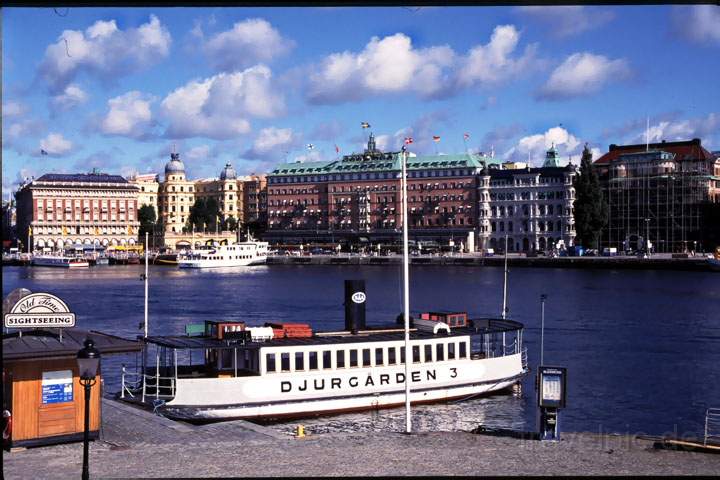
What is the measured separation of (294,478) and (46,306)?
23.0 ft

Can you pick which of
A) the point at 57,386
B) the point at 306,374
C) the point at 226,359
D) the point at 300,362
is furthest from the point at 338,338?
the point at 57,386

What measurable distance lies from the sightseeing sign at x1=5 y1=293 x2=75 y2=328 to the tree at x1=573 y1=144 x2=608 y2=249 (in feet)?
352

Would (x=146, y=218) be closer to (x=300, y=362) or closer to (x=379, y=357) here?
(x=379, y=357)

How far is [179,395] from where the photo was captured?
25312mm

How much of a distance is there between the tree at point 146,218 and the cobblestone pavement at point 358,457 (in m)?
161

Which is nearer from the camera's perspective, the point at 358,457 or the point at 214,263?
the point at 358,457

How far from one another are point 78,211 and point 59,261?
24783 millimetres

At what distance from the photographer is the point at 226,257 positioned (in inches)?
5635

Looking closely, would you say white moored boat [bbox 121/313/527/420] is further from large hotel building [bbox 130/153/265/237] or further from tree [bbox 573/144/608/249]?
large hotel building [bbox 130/153/265/237]

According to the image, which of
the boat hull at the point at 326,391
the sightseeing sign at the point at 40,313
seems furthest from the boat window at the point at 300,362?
the sightseeing sign at the point at 40,313

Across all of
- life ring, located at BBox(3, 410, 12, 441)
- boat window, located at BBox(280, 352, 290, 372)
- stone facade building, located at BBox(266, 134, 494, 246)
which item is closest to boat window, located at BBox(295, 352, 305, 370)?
boat window, located at BBox(280, 352, 290, 372)

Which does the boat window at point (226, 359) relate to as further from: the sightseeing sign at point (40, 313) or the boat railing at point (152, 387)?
the sightseeing sign at point (40, 313)

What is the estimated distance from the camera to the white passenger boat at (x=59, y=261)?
14291 centimetres

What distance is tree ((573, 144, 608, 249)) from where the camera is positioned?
11931 centimetres
